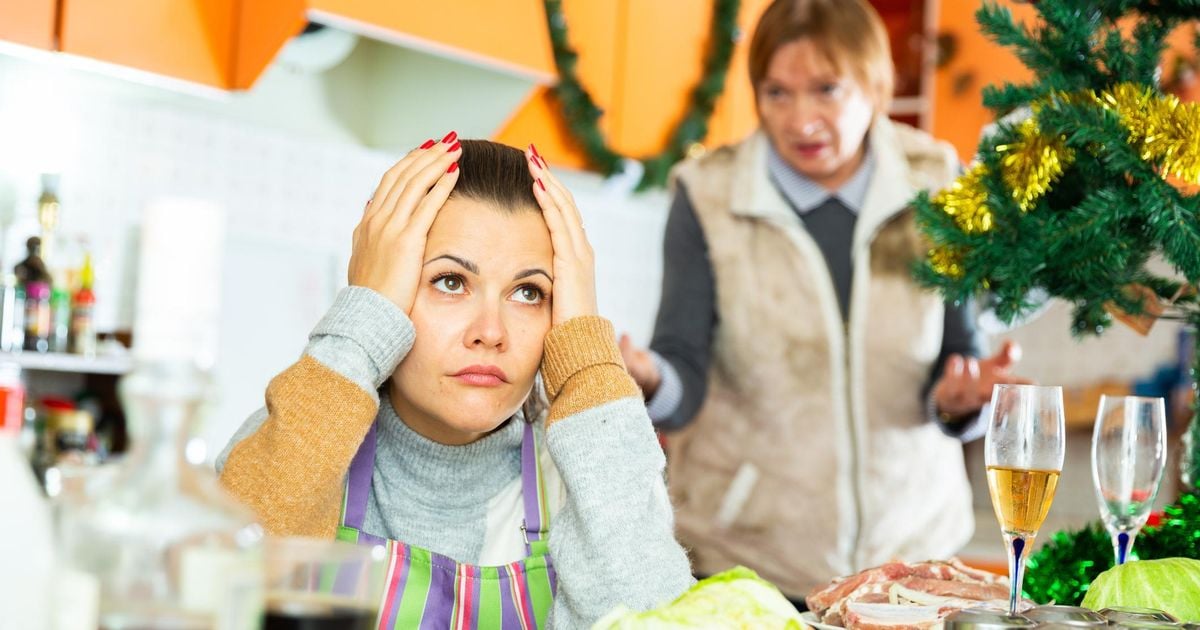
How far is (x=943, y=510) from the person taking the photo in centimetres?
238

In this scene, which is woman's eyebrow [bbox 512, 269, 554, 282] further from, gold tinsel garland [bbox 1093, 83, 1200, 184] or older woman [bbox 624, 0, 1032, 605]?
older woman [bbox 624, 0, 1032, 605]

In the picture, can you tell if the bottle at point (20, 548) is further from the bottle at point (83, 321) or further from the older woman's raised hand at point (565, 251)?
the bottle at point (83, 321)

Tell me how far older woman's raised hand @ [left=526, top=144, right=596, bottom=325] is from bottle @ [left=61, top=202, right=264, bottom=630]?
77 centimetres

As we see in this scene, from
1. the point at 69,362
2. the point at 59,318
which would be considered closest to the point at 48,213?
the point at 59,318

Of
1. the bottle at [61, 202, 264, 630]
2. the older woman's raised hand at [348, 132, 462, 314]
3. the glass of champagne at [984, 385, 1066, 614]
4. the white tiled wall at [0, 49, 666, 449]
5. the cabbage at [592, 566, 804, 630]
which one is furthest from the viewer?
the white tiled wall at [0, 49, 666, 449]

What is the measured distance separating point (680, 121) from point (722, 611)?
3407 millimetres

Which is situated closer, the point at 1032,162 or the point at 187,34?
the point at 1032,162

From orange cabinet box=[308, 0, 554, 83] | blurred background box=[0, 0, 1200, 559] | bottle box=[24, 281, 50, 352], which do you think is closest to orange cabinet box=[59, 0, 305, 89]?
blurred background box=[0, 0, 1200, 559]

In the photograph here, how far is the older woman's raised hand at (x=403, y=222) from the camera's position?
120 cm

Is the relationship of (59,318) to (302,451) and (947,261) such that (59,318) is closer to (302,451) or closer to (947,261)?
(302,451)

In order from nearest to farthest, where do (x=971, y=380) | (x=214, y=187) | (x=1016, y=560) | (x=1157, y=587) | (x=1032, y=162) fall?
(x=1157, y=587) → (x=1016, y=560) → (x=1032, y=162) → (x=971, y=380) → (x=214, y=187)

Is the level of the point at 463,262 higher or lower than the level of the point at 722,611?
higher

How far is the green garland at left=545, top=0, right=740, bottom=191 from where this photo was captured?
3537mm

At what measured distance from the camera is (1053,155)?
1.36 metres
